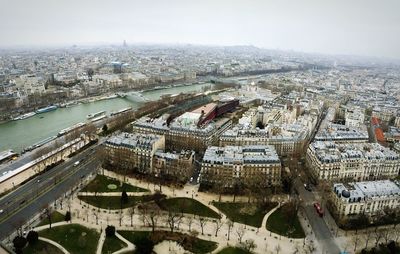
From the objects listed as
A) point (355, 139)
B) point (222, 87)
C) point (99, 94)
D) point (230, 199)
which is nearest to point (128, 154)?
point (230, 199)

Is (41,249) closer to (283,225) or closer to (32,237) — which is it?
(32,237)

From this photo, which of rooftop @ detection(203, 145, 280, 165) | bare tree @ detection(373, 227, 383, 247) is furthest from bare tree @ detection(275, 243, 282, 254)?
rooftop @ detection(203, 145, 280, 165)

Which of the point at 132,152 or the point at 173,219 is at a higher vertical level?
the point at 132,152

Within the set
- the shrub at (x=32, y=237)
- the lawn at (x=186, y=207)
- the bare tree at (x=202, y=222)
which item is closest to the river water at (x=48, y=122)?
the shrub at (x=32, y=237)

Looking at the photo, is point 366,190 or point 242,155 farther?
point 242,155

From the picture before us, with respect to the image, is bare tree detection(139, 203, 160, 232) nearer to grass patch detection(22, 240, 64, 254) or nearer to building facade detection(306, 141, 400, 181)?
grass patch detection(22, 240, 64, 254)

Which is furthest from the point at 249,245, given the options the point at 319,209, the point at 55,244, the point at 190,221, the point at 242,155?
the point at 55,244

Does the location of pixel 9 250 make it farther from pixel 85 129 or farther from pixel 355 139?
pixel 355 139
